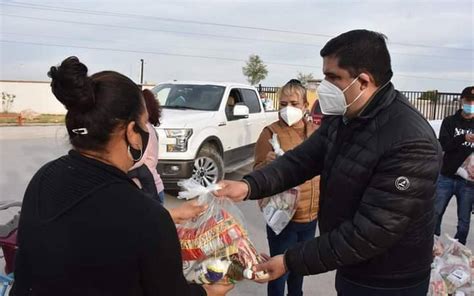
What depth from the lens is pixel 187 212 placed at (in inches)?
88.3

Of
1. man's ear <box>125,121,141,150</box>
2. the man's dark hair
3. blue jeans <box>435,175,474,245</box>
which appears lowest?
blue jeans <box>435,175,474,245</box>

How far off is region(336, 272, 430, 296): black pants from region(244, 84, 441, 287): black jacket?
30mm

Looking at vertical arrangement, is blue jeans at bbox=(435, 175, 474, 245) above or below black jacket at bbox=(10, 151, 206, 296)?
below

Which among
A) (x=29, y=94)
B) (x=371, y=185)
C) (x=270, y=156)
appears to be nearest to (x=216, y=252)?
(x=371, y=185)

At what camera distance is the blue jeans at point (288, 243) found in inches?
144

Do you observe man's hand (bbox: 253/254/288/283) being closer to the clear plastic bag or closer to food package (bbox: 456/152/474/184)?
the clear plastic bag

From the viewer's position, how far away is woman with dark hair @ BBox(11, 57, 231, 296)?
4.46 feet

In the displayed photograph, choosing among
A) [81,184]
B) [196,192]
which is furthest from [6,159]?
[81,184]

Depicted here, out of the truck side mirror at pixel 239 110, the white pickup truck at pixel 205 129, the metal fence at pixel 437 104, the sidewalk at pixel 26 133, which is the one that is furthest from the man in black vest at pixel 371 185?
the metal fence at pixel 437 104

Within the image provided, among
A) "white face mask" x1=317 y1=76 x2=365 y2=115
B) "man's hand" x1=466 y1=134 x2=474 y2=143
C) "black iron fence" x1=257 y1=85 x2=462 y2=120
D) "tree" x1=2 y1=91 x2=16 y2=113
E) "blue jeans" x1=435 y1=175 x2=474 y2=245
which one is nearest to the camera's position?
"white face mask" x1=317 y1=76 x2=365 y2=115

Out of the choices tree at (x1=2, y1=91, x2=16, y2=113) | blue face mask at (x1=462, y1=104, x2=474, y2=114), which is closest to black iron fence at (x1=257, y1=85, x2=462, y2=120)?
blue face mask at (x1=462, y1=104, x2=474, y2=114)

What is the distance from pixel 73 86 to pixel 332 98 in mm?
1228

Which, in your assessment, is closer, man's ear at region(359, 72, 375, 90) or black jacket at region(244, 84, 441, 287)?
black jacket at region(244, 84, 441, 287)

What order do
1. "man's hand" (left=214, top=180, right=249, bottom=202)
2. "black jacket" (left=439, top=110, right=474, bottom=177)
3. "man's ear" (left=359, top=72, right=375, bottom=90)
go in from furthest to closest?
1. "black jacket" (left=439, top=110, right=474, bottom=177)
2. "man's hand" (left=214, top=180, right=249, bottom=202)
3. "man's ear" (left=359, top=72, right=375, bottom=90)
